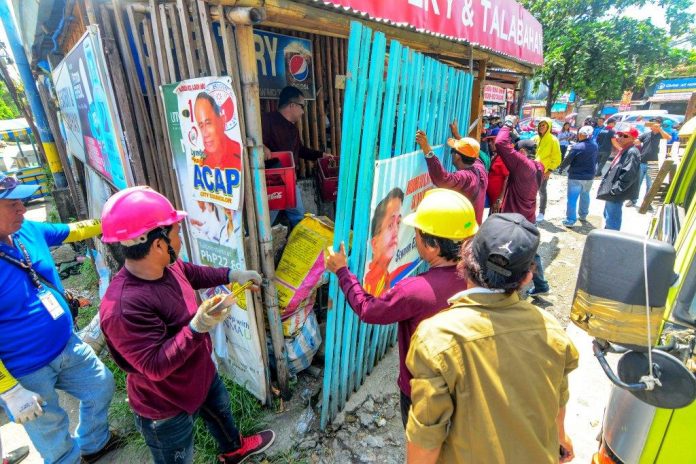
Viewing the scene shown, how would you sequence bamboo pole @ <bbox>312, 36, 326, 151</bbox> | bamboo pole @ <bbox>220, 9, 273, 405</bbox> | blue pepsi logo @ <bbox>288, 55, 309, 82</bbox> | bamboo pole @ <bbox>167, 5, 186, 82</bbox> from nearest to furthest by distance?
bamboo pole @ <bbox>220, 9, 273, 405</bbox> < bamboo pole @ <bbox>167, 5, 186, 82</bbox> < blue pepsi logo @ <bbox>288, 55, 309, 82</bbox> < bamboo pole @ <bbox>312, 36, 326, 151</bbox>

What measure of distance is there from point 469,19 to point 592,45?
1729 cm

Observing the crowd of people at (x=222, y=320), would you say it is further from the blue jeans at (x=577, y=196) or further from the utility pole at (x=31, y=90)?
the utility pole at (x=31, y=90)

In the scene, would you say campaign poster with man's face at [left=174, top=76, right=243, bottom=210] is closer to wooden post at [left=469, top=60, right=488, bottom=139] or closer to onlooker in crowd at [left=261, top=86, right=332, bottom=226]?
onlooker in crowd at [left=261, top=86, right=332, bottom=226]

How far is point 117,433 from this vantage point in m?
2.80

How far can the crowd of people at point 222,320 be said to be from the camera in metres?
1.17

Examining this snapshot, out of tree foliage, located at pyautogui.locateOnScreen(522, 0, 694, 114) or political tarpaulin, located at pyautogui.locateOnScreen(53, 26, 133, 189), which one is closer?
political tarpaulin, located at pyautogui.locateOnScreen(53, 26, 133, 189)

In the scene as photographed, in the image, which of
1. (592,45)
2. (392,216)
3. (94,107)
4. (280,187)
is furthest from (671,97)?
(94,107)

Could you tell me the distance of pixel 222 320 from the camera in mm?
1653

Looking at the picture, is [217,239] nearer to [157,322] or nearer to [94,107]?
[157,322]

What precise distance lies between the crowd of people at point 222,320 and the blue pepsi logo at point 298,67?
2.19 m

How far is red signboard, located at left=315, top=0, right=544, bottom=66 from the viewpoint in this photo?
2406 millimetres

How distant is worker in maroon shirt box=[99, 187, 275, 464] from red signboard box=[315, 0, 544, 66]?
1.53 meters

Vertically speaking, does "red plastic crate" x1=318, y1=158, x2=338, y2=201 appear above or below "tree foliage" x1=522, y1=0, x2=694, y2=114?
below

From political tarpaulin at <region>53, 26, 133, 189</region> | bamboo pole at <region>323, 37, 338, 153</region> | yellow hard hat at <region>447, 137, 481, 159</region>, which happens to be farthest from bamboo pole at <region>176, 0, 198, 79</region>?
bamboo pole at <region>323, 37, 338, 153</region>
